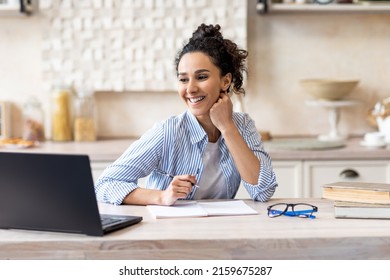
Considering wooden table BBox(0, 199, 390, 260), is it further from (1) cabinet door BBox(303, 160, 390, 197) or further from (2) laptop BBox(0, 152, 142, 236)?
(1) cabinet door BBox(303, 160, 390, 197)

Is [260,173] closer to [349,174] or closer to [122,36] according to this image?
[349,174]

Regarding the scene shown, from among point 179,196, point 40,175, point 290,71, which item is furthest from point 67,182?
point 290,71

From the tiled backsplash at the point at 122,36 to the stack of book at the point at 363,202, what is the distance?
204 centimetres

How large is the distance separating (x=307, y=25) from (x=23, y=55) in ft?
5.39

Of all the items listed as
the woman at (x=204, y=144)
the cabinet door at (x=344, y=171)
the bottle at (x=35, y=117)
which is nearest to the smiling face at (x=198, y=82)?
the woman at (x=204, y=144)

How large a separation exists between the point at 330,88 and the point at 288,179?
617mm

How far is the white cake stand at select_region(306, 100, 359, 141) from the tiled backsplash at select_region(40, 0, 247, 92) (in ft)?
1.77

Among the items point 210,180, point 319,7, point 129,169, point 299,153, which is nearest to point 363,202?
point 210,180

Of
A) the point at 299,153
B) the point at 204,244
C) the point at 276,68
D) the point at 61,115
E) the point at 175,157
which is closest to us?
the point at 204,244

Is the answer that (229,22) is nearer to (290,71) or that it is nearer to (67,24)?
(290,71)

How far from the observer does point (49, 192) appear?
155 cm

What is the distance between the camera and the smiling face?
2.18 metres

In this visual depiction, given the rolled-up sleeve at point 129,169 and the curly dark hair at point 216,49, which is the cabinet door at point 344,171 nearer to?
the curly dark hair at point 216,49

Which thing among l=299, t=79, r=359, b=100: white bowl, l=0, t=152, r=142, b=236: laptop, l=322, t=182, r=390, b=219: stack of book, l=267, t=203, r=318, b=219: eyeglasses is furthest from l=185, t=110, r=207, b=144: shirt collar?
l=299, t=79, r=359, b=100: white bowl
